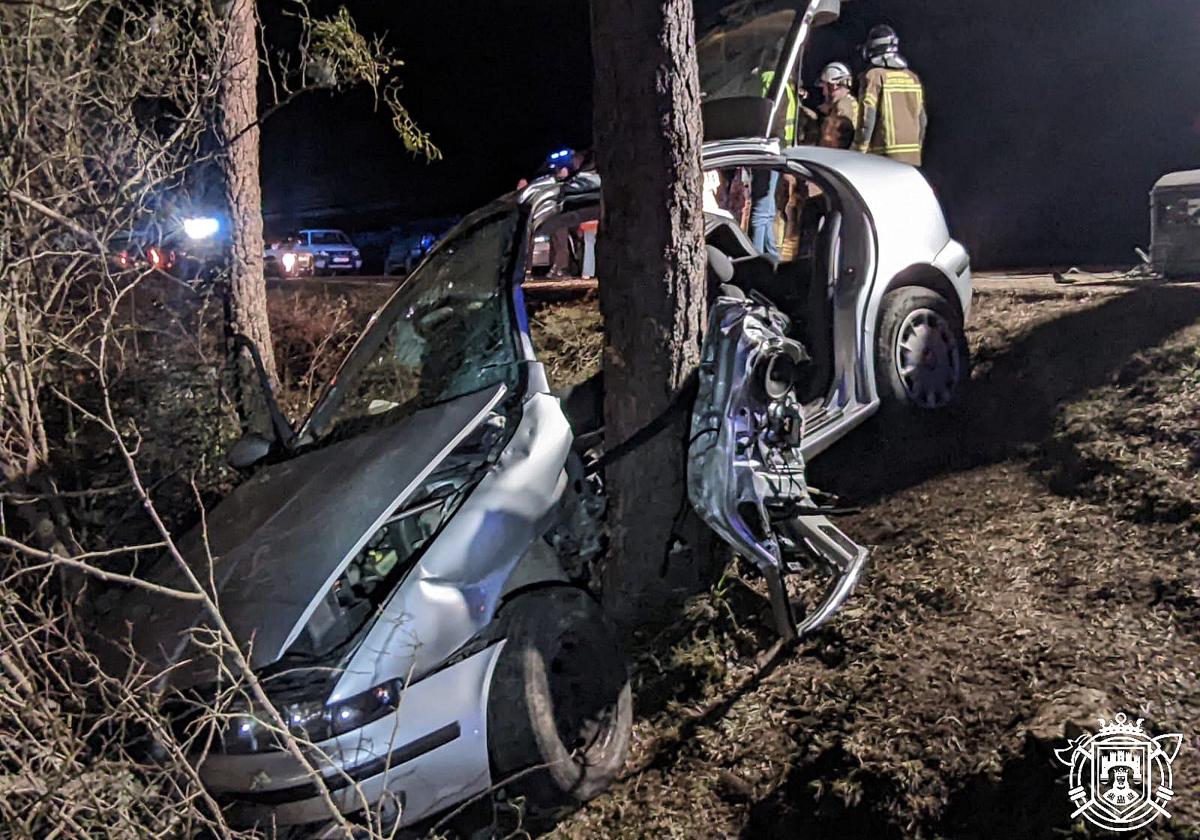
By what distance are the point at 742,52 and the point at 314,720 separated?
15.5 ft

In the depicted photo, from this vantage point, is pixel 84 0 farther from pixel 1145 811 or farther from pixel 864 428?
pixel 1145 811

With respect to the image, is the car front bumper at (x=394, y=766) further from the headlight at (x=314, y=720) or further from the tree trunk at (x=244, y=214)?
the tree trunk at (x=244, y=214)

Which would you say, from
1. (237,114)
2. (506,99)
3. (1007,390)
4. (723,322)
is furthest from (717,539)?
(506,99)

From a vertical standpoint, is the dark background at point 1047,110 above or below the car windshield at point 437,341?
above

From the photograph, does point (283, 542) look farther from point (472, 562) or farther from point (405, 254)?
point (405, 254)

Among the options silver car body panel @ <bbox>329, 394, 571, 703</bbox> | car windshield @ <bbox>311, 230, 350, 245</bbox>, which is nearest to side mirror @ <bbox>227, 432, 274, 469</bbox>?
silver car body panel @ <bbox>329, 394, 571, 703</bbox>

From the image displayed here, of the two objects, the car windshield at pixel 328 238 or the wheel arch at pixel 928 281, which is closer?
the wheel arch at pixel 928 281

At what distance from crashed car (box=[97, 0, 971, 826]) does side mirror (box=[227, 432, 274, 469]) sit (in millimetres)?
18

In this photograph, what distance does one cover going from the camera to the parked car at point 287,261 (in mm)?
18375

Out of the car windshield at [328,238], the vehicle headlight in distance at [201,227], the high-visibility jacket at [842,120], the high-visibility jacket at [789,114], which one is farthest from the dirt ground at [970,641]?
the car windshield at [328,238]

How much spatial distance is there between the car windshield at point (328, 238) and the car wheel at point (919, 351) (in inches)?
830

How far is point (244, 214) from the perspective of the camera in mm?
6844

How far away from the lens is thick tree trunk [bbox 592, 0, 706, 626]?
4613 mm

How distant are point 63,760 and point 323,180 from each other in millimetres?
30920
